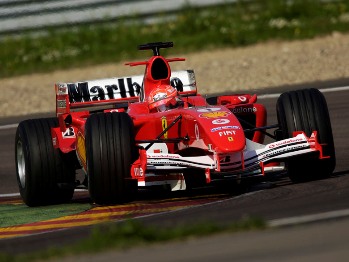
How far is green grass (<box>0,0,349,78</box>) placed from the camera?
890 inches

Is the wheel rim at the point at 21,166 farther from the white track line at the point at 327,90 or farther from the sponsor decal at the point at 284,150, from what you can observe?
the white track line at the point at 327,90

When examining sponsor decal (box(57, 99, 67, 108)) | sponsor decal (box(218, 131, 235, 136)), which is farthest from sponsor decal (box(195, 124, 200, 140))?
sponsor decal (box(57, 99, 67, 108))

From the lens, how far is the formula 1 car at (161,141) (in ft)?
35.6

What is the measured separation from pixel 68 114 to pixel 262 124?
2.03 m

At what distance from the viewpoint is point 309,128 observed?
450 inches

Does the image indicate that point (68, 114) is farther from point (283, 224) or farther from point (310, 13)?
point (310, 13)

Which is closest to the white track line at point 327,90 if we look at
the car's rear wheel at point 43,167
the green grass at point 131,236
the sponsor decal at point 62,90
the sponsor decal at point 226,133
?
the sponsor decal at point 62,90

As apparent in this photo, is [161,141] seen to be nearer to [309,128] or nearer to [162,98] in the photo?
[162,98]

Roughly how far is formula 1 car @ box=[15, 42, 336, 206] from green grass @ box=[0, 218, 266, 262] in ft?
7.73

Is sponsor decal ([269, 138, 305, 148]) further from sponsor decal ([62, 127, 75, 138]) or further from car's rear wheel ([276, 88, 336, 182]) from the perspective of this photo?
sponsor decal ([62, 127, 75, 138])

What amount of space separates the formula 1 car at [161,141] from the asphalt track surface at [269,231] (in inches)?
13.6

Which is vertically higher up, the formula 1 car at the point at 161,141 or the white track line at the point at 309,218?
the formula 1 car at the point at 161,141

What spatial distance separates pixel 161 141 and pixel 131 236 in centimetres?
315

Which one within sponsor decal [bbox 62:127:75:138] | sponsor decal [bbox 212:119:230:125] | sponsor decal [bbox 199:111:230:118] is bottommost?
sponsor decal [bbox 62:127:75:138]
